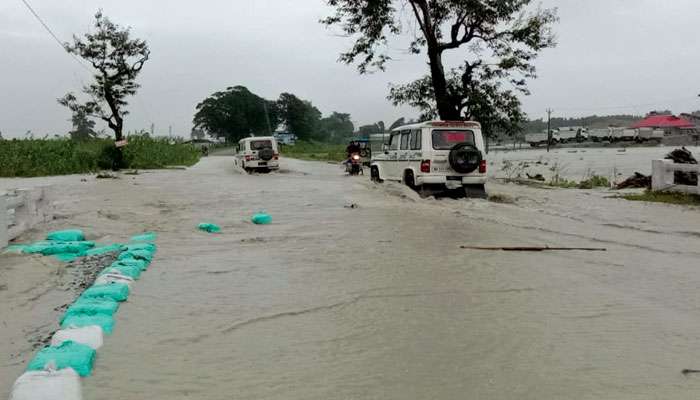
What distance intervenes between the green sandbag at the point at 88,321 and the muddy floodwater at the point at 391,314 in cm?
10

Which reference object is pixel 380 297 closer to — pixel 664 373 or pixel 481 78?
pixel 664 373

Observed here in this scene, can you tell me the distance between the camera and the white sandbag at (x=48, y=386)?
2.97 metres

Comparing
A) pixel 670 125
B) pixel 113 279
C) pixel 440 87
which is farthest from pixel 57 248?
pixel 670 125

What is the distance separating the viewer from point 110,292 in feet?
16.0

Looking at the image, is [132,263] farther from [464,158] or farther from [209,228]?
[464,158]

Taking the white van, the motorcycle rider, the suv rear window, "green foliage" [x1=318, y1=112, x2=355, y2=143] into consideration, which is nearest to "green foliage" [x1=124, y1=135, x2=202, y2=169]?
the white van

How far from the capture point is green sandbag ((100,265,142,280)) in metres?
5.66

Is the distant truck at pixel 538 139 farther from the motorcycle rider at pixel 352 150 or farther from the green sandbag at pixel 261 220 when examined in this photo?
the green sandbag at pixel 261 220

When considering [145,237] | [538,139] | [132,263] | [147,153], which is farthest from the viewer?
[538,139]

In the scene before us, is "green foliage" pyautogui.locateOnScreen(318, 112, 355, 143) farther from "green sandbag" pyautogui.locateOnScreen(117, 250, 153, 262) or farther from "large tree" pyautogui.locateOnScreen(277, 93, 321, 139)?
"green sandbag" pyautogui.locateOnScreen(117, 250, 153, 262)

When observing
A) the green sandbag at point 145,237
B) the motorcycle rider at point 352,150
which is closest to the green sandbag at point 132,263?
the green sandbag at point 145,237

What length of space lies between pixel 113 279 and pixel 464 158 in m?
9.03

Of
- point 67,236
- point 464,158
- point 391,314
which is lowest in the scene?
point 391,314

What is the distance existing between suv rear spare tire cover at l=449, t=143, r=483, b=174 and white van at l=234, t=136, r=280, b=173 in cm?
1575
